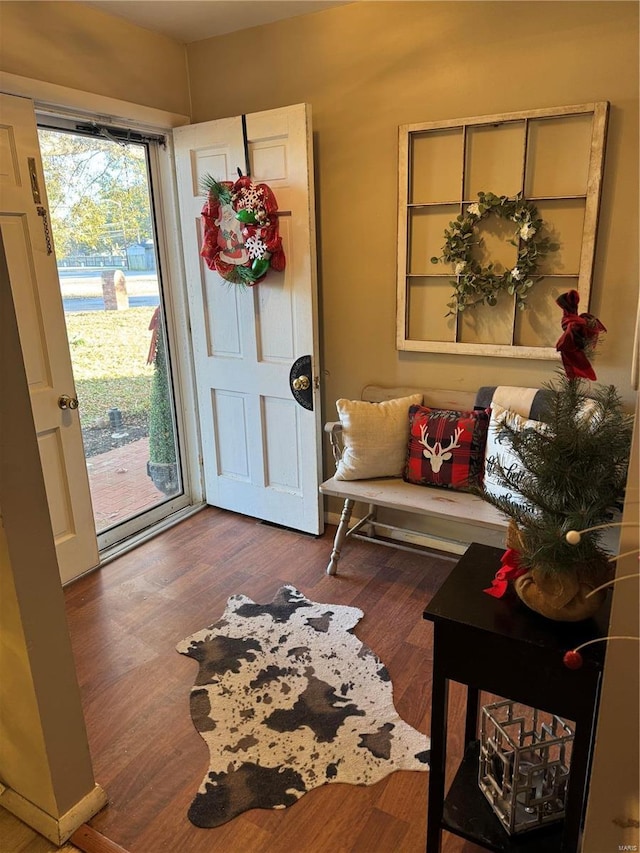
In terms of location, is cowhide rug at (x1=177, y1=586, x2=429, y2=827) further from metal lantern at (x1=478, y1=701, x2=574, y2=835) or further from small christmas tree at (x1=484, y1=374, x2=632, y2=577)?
small christmas tree at (x1=484, y1=374, x2=632, y2=577)

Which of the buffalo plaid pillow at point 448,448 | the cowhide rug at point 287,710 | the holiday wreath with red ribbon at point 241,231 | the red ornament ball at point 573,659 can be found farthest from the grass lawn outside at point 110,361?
the red ornament ball at point 573,659

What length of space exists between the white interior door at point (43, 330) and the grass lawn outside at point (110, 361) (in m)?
0.24

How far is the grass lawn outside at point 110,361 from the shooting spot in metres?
2.91

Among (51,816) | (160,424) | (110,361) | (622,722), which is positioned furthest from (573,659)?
(160,424)

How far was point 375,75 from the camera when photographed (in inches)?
104

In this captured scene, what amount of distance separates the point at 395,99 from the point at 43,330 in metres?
1.89

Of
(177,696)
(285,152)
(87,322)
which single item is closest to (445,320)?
(285,152)

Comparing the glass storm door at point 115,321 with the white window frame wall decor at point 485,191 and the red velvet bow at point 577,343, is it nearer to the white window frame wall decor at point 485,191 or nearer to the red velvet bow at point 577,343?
the white window frame wall decor at point 485,191

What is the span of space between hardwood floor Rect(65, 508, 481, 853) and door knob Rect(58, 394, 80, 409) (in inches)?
33.5

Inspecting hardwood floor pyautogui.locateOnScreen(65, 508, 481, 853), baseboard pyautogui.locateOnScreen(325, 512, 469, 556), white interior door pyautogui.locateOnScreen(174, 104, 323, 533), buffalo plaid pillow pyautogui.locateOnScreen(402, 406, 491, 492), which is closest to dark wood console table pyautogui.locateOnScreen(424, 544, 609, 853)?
hardwood floor pyautogui.locateOnScreen(65, 508, 481, 853)

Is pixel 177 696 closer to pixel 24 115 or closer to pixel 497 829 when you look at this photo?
pixel 497 829

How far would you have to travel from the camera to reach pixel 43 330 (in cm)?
255

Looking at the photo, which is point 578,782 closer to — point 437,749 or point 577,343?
point 437,749

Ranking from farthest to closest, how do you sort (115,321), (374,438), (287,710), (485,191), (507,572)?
1. (115,321)
2. (374,438)
3. (485,191)
4. (287,710)
5. (507,572)
